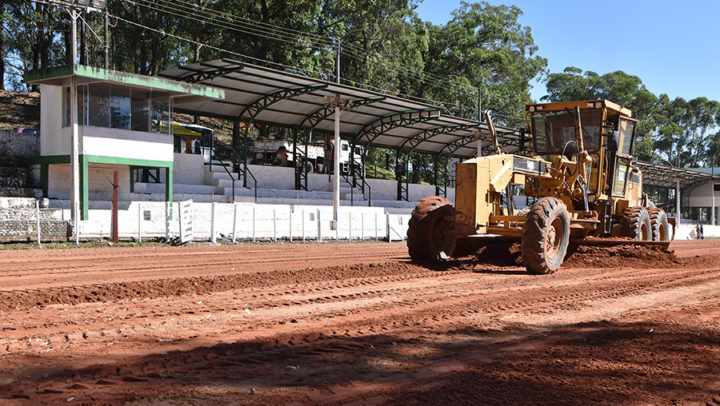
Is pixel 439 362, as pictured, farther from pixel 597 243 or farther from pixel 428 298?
pixel 597 243

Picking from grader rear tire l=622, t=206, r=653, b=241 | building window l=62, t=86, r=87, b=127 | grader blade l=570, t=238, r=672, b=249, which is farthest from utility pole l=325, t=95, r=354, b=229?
grader blade l=570, t=238, r=672, b=249

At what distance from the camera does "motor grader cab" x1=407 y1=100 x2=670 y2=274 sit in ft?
38.3

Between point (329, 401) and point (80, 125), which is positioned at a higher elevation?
point (80, 125)

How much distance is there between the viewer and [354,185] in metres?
38.6

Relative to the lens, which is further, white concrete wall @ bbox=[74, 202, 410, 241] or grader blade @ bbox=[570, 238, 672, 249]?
white concrete wall @ bbox=[74, 202, 410, 241]

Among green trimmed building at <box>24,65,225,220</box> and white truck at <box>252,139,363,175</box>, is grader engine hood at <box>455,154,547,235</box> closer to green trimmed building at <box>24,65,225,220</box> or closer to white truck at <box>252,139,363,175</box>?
green trimmed building at <box>24,65,225,220</box>

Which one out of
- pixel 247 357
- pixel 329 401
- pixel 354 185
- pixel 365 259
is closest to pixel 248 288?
pixel 247 357

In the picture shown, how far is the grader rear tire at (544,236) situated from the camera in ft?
37.2

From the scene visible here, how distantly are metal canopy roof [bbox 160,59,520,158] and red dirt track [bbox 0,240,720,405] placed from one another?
16.0 meters

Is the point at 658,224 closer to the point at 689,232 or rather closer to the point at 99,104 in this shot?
the point at 99,104

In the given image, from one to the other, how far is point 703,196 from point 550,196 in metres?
65.1

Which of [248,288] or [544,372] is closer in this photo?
[544,372]

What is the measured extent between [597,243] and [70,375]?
447 inches

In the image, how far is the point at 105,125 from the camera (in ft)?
81.1
